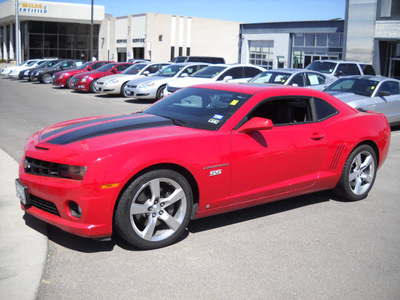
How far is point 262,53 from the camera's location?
1884 inches

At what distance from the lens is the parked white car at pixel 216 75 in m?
17.4

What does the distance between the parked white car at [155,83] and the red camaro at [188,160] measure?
509 inches

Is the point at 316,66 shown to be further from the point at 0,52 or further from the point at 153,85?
the point at 0,52

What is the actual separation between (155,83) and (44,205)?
48.7ft

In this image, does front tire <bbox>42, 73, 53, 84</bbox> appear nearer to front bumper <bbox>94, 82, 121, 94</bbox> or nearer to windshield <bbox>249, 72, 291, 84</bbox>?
front bumper <bbox>94, 82, 121, 94</bbox>

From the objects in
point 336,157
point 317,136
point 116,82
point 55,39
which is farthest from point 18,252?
point 55,39

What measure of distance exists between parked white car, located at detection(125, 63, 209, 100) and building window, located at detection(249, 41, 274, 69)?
90.2 ft

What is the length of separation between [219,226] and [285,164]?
1004 millimetres

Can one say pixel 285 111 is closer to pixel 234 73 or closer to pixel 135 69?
pixel 234 73

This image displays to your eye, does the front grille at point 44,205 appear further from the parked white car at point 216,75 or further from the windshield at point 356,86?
the parked white car at point 216,75

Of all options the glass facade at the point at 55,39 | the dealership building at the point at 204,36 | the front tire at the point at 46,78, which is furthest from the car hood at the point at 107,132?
the glass facade at the point at 55,39

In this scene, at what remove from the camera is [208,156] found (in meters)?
4.55

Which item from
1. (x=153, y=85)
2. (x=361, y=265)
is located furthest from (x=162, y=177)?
(x=153, y=85)

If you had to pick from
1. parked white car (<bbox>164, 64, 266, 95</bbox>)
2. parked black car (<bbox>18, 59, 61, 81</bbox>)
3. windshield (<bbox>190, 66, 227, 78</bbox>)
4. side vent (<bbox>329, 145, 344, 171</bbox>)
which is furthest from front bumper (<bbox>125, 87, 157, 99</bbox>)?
parked black car (<bbox>18, 59, 61, 81</bbox>)
